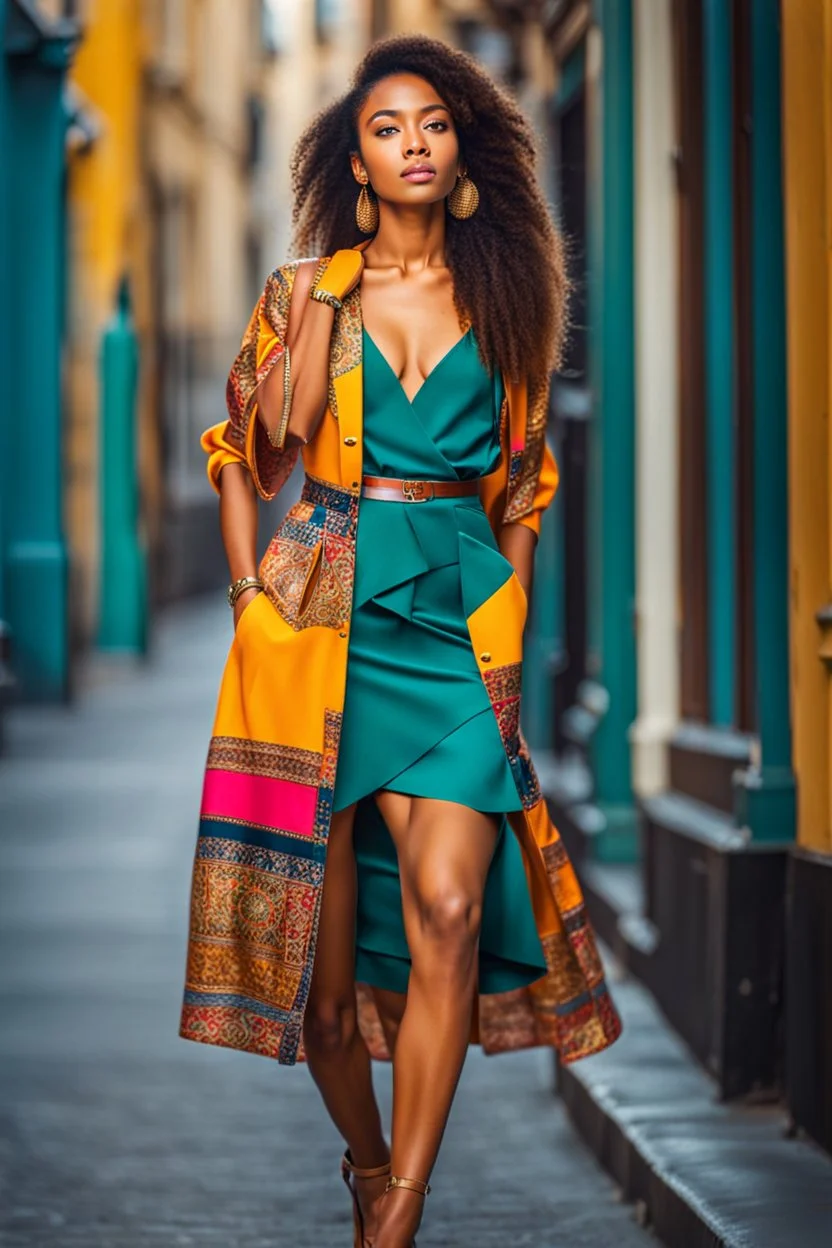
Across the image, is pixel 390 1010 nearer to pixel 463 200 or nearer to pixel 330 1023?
pixel 330 1023

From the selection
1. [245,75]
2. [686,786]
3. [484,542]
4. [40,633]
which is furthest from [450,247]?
[245,75]

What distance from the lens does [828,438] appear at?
4.86 metres

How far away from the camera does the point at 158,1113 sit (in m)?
6.11

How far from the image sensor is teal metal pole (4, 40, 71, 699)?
16.2 meters

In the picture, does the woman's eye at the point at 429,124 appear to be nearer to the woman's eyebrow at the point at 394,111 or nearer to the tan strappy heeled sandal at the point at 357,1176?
the woman's eyebrow at the point at 394,111

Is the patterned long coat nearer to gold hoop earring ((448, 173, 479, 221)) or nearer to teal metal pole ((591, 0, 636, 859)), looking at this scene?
gold hoop earring ((448, 173, 479, 221))

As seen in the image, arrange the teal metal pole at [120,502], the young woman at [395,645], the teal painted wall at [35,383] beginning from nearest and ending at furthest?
the young woman at [395,645] → the teal painted wall at [35,383] → the teal metal pole at [120,502]

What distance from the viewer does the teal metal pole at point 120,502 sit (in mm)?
20359

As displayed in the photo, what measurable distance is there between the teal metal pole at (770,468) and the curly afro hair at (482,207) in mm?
1048

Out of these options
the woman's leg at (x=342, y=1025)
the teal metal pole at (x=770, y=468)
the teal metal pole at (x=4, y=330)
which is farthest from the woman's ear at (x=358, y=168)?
the teal metal pole at (x=4, y=330)

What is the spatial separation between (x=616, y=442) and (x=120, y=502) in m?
13.9

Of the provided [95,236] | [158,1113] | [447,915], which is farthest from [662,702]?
[95,236]

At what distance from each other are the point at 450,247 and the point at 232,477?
0.57 metres

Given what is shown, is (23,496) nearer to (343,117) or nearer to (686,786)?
(686,786)
